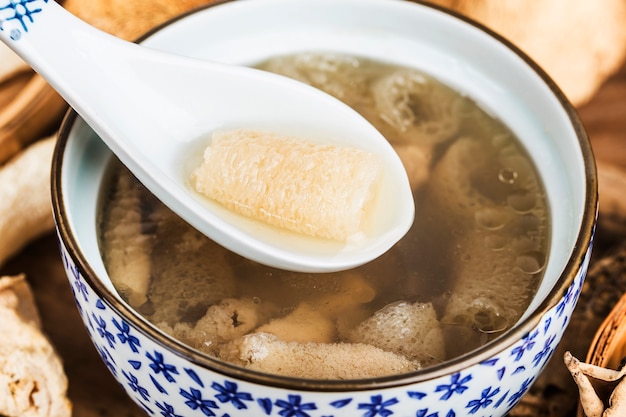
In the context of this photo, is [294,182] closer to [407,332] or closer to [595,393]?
[407,332]

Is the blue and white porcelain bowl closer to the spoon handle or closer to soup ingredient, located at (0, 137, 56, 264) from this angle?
the spoon handle

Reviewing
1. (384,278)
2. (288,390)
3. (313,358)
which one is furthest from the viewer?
(384,278)

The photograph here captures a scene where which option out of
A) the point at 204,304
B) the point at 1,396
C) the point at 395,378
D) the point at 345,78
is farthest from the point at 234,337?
the point at 345,78

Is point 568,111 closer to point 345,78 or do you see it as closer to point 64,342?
point 345,78

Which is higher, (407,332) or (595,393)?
(407,332)

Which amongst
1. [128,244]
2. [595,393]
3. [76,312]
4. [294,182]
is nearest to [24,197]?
[76,312]

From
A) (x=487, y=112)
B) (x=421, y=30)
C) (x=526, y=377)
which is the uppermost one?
(x=421, y=30)
